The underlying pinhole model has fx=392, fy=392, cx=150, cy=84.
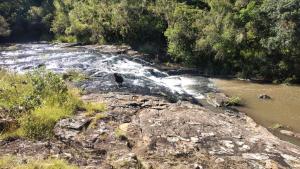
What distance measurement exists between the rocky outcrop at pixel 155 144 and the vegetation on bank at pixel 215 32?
17628 mm

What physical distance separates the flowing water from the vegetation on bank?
3.70 m

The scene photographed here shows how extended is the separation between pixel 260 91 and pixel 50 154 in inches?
848

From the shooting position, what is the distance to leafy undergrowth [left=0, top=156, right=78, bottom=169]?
8.98 m

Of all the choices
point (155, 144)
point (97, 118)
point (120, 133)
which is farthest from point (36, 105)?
point (155, 144)

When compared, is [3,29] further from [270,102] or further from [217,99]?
[270,102]

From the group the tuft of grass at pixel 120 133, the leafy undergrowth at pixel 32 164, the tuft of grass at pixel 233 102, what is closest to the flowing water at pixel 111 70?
the tuft of grass at pixel 233 102

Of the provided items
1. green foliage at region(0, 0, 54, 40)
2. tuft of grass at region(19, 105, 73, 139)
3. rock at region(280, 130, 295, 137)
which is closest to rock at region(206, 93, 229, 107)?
rock at region(280, 130, 295, 137)

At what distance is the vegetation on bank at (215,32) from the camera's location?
31906 mm

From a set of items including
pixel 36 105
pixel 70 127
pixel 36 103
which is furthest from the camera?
pixel 36 103

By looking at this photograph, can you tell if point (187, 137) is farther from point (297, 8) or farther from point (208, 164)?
point (297, 8)

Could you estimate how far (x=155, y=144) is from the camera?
12.7 meters

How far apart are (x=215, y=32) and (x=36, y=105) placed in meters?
25.0

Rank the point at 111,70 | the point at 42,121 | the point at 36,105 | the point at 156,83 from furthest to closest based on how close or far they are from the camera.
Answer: the point at 111,70 < the point at 156,83 < the point at 36,105 < the point at 42,121

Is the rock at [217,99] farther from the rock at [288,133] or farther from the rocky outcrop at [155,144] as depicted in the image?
the rocky outcrop at [155,144]
